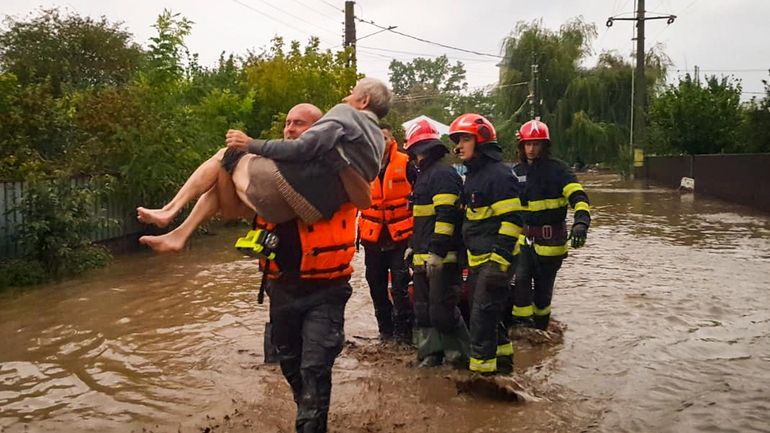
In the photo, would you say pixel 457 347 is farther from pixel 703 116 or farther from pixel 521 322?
pixel 703 116

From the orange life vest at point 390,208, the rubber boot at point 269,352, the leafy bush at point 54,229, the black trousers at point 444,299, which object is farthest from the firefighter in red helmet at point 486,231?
the leafy bush at point 54,229

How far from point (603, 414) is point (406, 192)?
8.71 feet

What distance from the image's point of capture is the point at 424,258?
611 centimetres

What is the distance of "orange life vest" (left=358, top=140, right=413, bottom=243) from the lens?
21.6 ft

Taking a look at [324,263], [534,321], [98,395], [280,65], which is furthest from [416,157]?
[280,65]

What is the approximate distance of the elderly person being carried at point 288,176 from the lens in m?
3.71

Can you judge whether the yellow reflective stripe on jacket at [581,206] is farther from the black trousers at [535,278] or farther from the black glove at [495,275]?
the black glove at [495,275]

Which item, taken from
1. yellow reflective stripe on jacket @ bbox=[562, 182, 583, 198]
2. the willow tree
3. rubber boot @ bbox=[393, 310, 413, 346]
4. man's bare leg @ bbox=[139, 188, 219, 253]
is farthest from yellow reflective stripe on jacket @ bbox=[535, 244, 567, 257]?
the willow tree

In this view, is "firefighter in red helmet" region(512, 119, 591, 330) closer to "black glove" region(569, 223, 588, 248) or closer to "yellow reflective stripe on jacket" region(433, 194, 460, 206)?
"black glove" region(569, 223, 588, 248)

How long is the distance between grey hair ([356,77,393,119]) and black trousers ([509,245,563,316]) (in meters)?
2.93

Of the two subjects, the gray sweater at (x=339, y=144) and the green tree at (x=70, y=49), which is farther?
the green tree at (x=70, y=49)

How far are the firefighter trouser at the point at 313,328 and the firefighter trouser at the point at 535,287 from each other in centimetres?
306

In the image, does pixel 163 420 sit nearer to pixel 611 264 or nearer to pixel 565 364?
pixel 565 364

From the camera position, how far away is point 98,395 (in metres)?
5.40
